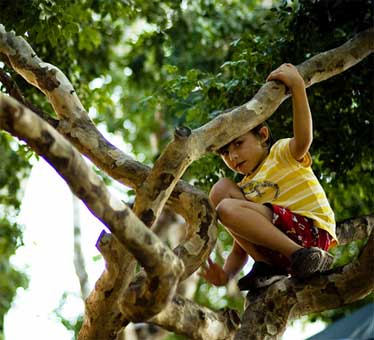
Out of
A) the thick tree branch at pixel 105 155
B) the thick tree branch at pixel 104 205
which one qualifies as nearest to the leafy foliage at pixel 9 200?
the thick tree branch at pixel 105 155

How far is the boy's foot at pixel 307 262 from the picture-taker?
11.8 ft

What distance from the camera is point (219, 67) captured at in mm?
6301

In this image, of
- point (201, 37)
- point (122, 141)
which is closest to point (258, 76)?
point (201, 37)

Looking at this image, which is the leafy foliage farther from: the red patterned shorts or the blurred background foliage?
the red patterned shorts

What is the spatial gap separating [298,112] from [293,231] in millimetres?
601

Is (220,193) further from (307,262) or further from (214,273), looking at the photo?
(307,262)

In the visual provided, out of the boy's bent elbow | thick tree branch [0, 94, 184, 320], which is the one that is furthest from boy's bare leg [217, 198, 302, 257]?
thick tree branch [0, 94, 184, 320]

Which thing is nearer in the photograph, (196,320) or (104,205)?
(104,205)

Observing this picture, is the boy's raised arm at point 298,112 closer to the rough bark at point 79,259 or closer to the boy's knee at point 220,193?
the boy's knee at point 220,193

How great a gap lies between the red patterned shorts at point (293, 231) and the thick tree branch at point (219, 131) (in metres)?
0.47

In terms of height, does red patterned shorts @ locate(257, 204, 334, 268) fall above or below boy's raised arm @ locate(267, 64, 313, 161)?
below

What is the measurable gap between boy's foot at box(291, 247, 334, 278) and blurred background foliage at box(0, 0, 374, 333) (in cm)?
186

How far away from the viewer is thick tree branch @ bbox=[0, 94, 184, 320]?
8.00 feet

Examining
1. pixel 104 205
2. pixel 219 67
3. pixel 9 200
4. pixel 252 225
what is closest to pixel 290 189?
pixel 252 225
